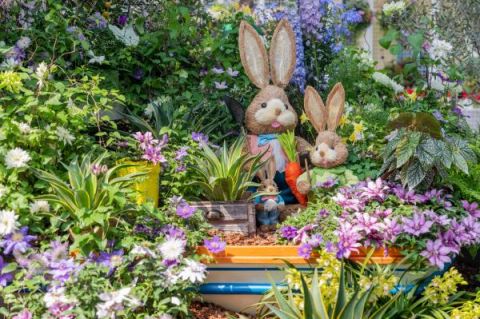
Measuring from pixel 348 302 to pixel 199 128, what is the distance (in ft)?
6.13

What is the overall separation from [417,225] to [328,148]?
858 mm

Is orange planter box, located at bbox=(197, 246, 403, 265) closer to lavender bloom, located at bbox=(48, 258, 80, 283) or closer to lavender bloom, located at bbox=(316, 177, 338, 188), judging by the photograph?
lavender bloom, located at bbox=(316, 177, 338, 188)

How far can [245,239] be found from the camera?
397 cm

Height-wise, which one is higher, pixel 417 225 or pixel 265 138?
pixel 265 138

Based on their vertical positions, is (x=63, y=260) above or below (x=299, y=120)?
below

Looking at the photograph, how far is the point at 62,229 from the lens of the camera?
352 centimetres

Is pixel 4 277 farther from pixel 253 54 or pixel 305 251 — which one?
pixel 253 54

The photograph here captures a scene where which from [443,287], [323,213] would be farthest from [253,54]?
[443,287]

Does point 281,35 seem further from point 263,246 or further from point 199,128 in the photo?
point 263,246

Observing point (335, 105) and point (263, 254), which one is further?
point (335, 105)

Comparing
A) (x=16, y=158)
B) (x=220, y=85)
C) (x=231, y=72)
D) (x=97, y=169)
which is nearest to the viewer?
(x=16, y=158)

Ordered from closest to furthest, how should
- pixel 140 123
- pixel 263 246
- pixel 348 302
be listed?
pixel 348 302 < pixel 263 246 < pixel 140 123

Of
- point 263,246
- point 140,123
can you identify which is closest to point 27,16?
point 140,123

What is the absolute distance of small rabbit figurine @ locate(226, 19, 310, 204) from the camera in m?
4.40
